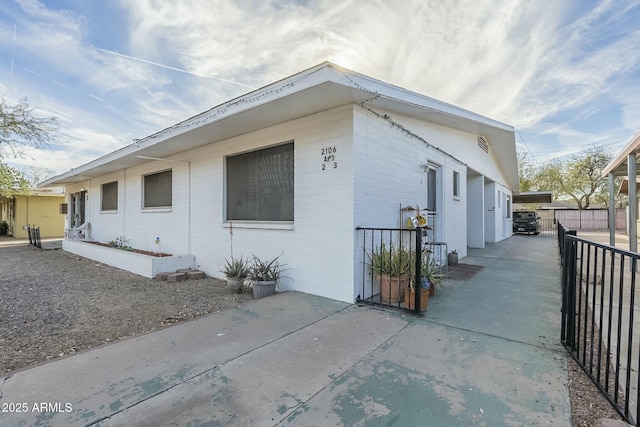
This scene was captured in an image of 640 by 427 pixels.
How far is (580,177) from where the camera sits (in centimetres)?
2692

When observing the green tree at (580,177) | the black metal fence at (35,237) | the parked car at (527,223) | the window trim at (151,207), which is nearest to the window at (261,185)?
the window trim at (151,207)

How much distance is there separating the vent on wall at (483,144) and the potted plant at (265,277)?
26.5ft

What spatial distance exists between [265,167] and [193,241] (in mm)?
2798

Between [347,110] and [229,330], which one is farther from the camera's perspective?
[347,110]

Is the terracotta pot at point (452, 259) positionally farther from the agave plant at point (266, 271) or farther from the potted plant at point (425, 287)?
the agave plant at point (266, 271)

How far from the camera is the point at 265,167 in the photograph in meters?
5.53

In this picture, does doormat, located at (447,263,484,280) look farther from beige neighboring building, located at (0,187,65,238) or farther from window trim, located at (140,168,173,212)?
beige neighboring building, located at (0,187,65,238)

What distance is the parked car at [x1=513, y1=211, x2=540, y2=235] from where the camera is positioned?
56.5ft

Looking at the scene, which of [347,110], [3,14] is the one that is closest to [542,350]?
[347,110]

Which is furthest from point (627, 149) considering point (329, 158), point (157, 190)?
point (157, 190)

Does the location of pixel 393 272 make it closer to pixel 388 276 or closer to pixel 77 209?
pixel 388 276

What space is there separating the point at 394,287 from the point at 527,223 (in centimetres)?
1725

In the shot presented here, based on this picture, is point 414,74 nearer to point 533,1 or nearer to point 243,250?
point 533,1

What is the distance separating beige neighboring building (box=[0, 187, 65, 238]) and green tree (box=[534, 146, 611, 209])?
3966cm
